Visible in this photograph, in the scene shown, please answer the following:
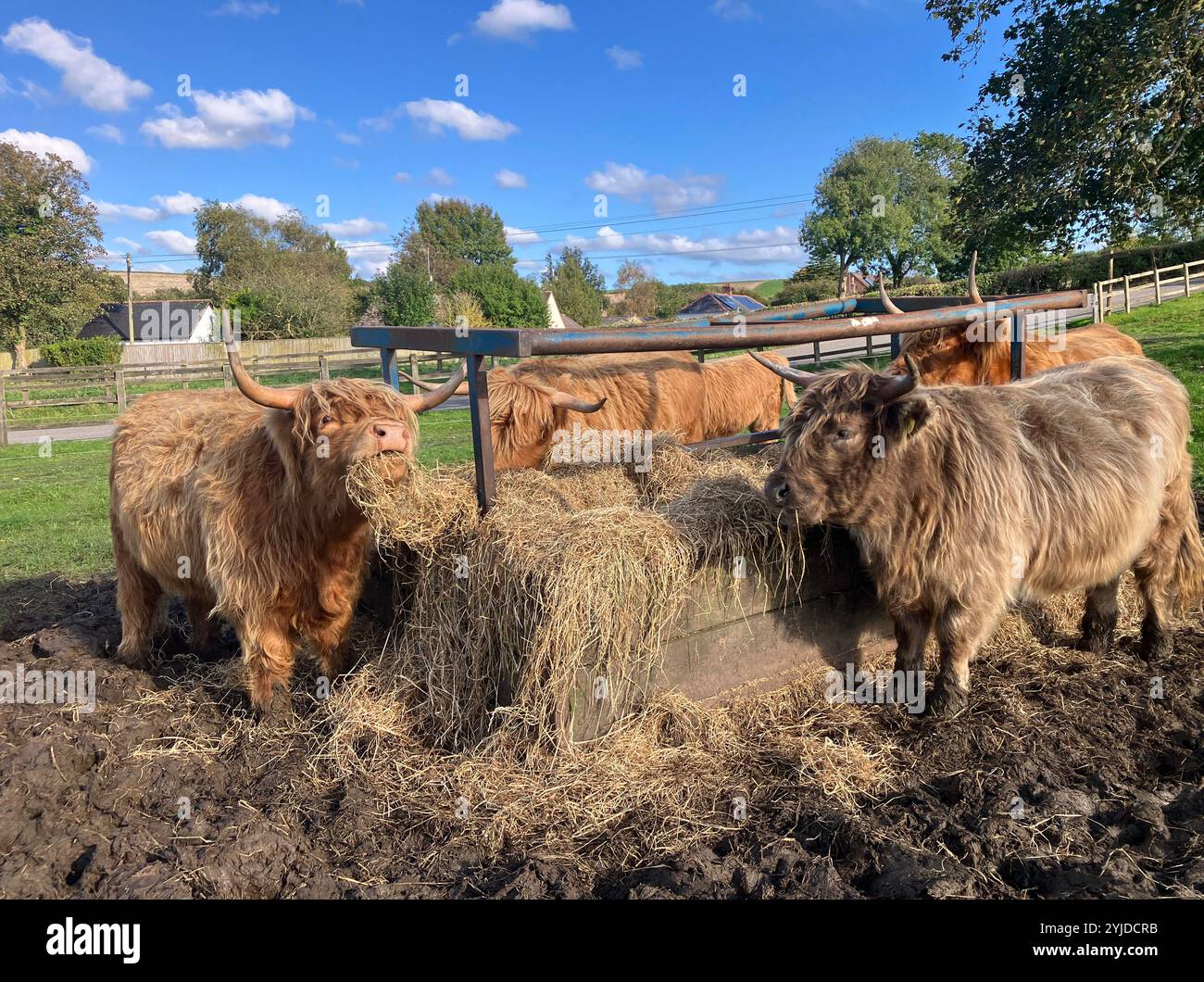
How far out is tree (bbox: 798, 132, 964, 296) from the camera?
50.4 metres

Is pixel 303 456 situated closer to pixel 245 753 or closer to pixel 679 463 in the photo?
pixel 245 753

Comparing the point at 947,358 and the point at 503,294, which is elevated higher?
the point at 503,294

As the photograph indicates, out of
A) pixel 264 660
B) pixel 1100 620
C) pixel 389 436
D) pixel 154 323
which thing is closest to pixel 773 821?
pixel 389 436

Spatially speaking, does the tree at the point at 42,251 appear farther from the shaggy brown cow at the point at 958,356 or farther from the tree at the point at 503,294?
the shaggy brown cow at the point at 958,356

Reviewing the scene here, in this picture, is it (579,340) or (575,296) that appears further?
(575,296)

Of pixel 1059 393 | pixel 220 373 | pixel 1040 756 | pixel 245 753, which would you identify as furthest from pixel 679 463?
pixel 220 373

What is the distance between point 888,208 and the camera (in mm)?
51312

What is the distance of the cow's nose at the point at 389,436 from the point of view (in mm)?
3719

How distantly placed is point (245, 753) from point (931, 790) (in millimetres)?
3089

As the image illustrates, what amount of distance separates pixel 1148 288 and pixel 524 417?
33.3 m

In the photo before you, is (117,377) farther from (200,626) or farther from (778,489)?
(778,489)

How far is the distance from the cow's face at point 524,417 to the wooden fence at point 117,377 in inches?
610

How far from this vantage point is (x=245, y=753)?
3.84 metres

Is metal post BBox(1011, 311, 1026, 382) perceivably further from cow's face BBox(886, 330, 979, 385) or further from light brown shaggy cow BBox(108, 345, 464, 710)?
light brown shaggy cow BBox(108, 345, 464, 710)
